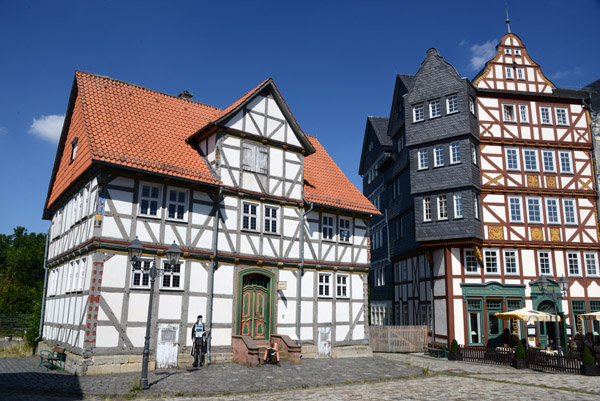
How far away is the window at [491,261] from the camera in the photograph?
2949cm

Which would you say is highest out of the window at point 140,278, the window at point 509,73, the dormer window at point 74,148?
the window at point 509,73

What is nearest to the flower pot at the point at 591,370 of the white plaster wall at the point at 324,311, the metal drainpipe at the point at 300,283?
the white plaster wall at the point at 324,311

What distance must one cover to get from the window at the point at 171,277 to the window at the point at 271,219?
4.80 metres

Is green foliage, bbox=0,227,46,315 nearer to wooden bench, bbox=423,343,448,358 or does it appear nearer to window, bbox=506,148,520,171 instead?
wooden bench, bbox=423,343,448,358

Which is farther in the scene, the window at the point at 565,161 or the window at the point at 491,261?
the window at the point at 565,161

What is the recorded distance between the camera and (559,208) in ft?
101

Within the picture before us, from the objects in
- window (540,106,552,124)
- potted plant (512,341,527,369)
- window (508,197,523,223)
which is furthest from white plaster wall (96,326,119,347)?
window (540,106,552,124)

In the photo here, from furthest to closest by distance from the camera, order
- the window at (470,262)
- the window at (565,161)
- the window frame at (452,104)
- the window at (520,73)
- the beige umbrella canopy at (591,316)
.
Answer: the window at (520,73), the window at (565,161), the window frame at (452,104), the window at (470,262), the beige umbrella canopy at (591,316)

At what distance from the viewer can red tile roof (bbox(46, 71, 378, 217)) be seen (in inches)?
749

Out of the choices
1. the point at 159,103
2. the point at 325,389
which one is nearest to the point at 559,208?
the point at 325,389

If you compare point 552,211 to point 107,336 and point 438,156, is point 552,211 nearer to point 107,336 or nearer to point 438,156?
point 438,156

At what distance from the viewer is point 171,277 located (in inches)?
760

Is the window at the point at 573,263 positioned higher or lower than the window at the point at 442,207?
lower

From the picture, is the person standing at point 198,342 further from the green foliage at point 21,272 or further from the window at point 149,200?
the green foliage at point 21,272
